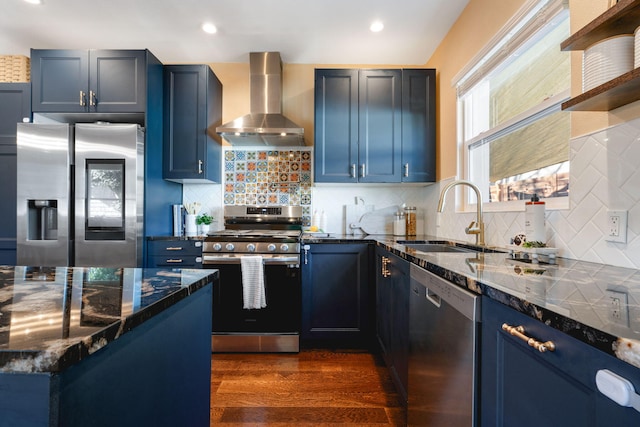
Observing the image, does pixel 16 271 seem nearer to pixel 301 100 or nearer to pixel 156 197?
pixel 156 197

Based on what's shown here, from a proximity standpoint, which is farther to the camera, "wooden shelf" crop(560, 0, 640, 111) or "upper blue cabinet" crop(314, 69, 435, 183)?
"upper blue cabinet" crop(314, 69, 435, 183)

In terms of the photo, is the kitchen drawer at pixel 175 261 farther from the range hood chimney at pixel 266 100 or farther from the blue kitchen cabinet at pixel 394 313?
the blue kitchen cabinet at pixel 394 313

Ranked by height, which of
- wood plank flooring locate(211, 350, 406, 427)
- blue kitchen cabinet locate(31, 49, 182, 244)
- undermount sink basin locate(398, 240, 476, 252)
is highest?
blue kitchen cabinet locate(31, 49, 182, 244)

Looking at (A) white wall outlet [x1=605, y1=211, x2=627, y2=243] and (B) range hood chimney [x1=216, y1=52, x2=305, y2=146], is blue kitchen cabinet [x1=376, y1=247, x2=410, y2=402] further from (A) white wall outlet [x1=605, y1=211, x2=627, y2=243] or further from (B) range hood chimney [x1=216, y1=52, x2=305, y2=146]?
(B) range hood chimney [x1=216, y1=52, x2=305, y2=146]

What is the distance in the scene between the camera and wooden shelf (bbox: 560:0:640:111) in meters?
0.88

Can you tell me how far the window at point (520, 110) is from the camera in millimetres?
1512

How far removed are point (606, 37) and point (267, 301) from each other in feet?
7.78

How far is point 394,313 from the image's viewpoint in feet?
6.10

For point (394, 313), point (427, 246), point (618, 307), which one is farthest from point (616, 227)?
point (427, 246)

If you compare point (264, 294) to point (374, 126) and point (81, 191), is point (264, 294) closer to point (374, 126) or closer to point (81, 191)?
point (81, 191)

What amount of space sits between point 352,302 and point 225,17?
2490 mm

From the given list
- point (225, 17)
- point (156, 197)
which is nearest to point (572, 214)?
point (225, 17)

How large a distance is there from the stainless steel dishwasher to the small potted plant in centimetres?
225

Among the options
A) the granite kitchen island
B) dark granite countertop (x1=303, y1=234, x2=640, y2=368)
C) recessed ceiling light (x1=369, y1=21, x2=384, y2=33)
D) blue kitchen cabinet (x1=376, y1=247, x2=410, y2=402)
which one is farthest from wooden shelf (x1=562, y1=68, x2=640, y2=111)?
recessed ceiling light (x1=369, y1=21, x2=384, y2=33)
